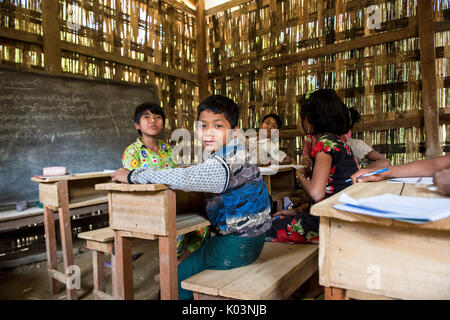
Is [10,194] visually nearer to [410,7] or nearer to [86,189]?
[86,189]

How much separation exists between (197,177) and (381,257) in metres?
0.83

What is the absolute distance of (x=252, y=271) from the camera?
146 cm

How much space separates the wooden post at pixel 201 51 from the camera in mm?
5699

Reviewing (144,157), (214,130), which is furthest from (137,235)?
(144,157)

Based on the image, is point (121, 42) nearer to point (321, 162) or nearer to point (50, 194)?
point (50, 194)

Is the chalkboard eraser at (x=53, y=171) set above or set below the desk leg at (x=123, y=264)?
above

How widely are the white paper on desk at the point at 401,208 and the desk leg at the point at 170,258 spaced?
88 cm

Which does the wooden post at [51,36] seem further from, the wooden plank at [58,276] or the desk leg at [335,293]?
the desk leg at [335,293]

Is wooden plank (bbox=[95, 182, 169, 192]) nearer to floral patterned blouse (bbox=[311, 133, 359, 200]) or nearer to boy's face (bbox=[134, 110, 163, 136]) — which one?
floral patterned blouse (bbox=[311, 133, 359, 200])

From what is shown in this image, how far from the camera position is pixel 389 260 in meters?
0.77

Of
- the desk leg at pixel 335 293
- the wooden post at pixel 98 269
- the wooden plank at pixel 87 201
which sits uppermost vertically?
the wooden plank at pixel 87 201

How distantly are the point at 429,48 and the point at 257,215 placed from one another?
377 cm

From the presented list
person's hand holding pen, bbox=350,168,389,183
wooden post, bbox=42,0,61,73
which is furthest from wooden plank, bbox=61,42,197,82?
person's hand holding pen, bbox=350,168,389,183

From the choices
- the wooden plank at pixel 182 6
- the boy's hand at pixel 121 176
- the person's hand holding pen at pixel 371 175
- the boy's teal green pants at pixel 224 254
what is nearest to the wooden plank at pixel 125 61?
the wooden plank at pixel 182 6
